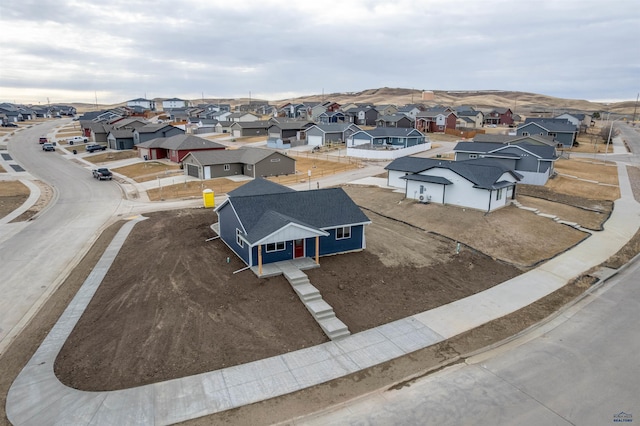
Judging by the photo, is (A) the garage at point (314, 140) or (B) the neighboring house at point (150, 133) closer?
(B) the neighboring house at point (150, 133)

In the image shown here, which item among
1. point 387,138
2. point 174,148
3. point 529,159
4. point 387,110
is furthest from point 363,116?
point 529,159

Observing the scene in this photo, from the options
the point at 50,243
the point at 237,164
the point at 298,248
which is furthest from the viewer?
the point at 237,164

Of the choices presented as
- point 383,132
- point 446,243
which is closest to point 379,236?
point 446,243

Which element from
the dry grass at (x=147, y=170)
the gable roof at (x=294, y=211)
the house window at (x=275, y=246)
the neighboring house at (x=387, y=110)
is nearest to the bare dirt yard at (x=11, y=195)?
the dry grass at (x=147, y=170)

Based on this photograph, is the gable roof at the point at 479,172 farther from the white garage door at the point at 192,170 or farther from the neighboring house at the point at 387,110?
the neighboring house at the point at 387,110

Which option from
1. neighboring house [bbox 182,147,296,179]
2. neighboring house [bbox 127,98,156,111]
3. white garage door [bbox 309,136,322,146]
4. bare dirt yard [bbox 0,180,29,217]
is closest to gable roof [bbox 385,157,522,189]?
neighboring house [bbox 182,147,296,179]

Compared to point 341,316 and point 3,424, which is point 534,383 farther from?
point 3,424

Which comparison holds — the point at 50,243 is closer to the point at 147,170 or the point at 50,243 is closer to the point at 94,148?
the point at 147,170
